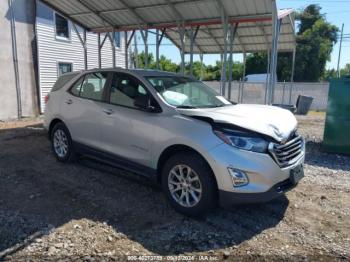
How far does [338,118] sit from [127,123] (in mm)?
4944

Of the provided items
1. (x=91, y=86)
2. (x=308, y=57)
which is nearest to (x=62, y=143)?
(x=91, y=86)

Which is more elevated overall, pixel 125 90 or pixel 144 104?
pixel 125 90

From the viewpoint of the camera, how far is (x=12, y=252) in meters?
3.14

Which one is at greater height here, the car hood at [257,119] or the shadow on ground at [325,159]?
the car hood at [257,119]

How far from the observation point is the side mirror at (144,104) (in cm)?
424

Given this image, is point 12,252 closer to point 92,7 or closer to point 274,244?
point 274,244

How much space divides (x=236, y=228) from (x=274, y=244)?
0.47 m

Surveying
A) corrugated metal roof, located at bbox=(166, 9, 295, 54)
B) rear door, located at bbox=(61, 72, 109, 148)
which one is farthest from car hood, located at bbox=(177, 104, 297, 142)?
corrugated metal roof, located at bbox=(166, 9, 295, 54)

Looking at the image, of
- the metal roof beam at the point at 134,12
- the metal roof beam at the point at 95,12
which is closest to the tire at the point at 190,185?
the metal roof beam at the point at 134,12

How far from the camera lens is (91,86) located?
214 inches

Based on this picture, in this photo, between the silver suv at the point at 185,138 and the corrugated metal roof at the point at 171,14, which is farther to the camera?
the corrugated metal roof at the point at 171,14

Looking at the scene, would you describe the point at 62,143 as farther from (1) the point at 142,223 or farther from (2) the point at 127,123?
(1) the point at 142,223

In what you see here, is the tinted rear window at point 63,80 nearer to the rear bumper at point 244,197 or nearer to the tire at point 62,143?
the tire at point 62,143

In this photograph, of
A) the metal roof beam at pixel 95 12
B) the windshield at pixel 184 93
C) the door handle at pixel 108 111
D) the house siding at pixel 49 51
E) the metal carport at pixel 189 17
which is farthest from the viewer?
the house siding at pixel 49 51
